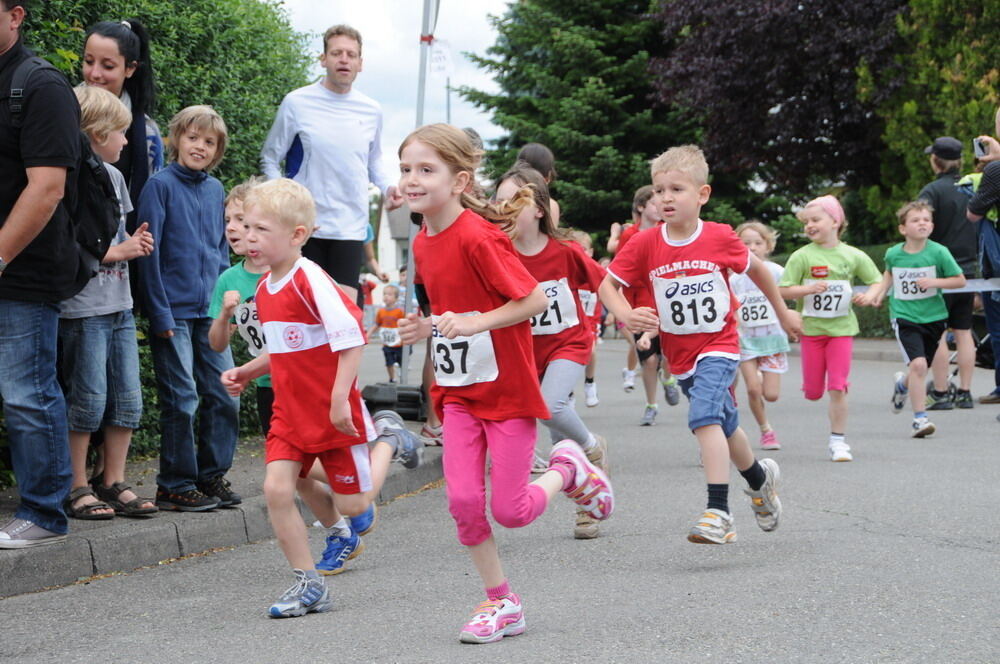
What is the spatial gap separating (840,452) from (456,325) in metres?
5.00

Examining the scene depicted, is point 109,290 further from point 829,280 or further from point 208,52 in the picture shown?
point 829,280

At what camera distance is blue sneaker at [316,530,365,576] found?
17.6ft

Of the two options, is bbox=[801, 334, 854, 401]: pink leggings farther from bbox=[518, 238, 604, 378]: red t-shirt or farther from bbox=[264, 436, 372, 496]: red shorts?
bbox=[264, 436, 372, 496]: red shorts

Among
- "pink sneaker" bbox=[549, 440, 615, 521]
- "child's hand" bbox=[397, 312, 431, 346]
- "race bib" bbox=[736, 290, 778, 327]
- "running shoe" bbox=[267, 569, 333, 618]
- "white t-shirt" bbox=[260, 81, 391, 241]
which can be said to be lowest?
"running shoe" bbox=[267, 569, 333, 618]

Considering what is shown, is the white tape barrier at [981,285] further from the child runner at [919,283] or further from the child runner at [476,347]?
the child runner at [476,347]

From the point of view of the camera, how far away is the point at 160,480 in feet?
20.7

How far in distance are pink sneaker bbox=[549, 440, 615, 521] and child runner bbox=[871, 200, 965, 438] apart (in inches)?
233

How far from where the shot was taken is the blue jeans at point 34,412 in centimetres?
524

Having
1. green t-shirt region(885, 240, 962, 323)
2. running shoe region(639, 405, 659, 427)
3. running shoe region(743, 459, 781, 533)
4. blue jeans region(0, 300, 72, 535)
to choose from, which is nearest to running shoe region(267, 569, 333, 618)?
blue jeans region(0, 300, 72, 535)

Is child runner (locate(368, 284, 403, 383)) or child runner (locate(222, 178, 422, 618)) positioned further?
child runner (locate(368, 284, 403, 383))

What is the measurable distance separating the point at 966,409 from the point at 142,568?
844cm

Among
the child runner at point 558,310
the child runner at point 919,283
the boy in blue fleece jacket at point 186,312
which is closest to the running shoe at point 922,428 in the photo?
the child runner at point 919,283

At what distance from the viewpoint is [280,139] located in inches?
309

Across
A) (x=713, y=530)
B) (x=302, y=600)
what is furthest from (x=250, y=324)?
(x=713, y=530)
